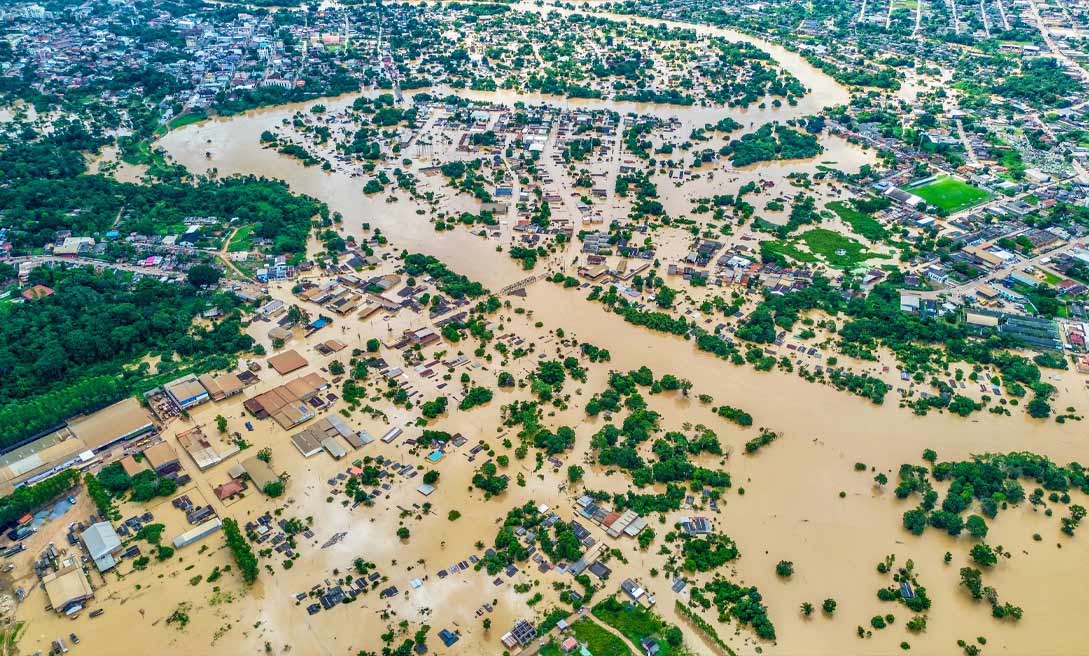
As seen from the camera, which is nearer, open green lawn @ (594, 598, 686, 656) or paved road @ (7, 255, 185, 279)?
open green lawn @ (594, 598, 686, 656)

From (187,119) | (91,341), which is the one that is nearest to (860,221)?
(91,341)

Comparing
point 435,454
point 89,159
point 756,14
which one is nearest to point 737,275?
point 435,454

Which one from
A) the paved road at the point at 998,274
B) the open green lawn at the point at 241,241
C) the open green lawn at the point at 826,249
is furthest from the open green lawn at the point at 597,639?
the open green lawn at the point at 241,241

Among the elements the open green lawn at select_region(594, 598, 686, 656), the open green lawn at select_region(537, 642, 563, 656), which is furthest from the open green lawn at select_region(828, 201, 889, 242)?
the open green lawn at select_region(537, 642, 563, 656)

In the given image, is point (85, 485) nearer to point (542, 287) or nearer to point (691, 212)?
point (542, 287)

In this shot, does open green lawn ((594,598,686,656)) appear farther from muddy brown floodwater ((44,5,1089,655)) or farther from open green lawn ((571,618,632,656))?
muddy brown floodwater ((44,5,1089,655))
